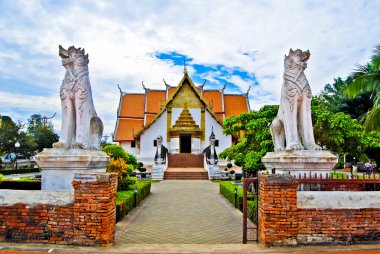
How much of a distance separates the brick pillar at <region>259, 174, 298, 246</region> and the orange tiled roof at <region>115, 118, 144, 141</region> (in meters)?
25.8

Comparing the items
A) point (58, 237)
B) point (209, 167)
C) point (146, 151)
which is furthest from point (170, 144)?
point (58, 237)

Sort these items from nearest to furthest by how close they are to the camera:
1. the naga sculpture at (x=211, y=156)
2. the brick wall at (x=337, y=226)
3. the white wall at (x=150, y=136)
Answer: the brick wall at (x=337, y=226), the naga sculpture at (x=211, y=156), the white wall at (x=150, y=136)

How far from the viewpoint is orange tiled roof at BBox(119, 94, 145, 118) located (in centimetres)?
3150

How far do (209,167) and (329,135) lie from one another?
44.5 ft

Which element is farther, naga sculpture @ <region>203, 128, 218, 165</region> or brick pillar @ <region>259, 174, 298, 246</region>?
naga sculpture @ <region>203, 128, 218, 165</region>

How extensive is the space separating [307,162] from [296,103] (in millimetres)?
1231

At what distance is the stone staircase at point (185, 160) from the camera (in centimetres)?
2584

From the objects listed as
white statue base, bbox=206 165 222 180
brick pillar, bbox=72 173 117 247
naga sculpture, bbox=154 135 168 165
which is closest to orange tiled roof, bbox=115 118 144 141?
naga sculpture, bbox=154 135 168 165

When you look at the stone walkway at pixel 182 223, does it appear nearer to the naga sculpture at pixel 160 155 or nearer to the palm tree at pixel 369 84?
the palm tree at pixel 369 84

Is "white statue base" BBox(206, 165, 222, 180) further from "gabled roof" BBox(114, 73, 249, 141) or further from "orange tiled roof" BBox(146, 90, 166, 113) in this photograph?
"orange tiled roof" BBox(146, 90, 166, 113)

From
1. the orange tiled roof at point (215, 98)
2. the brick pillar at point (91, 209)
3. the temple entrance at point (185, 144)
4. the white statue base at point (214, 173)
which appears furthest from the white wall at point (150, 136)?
the brick pillar at point (91, 209)

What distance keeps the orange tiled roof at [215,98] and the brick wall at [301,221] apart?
2616 cm

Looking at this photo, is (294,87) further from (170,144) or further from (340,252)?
(170,144)

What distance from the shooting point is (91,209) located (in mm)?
5000
